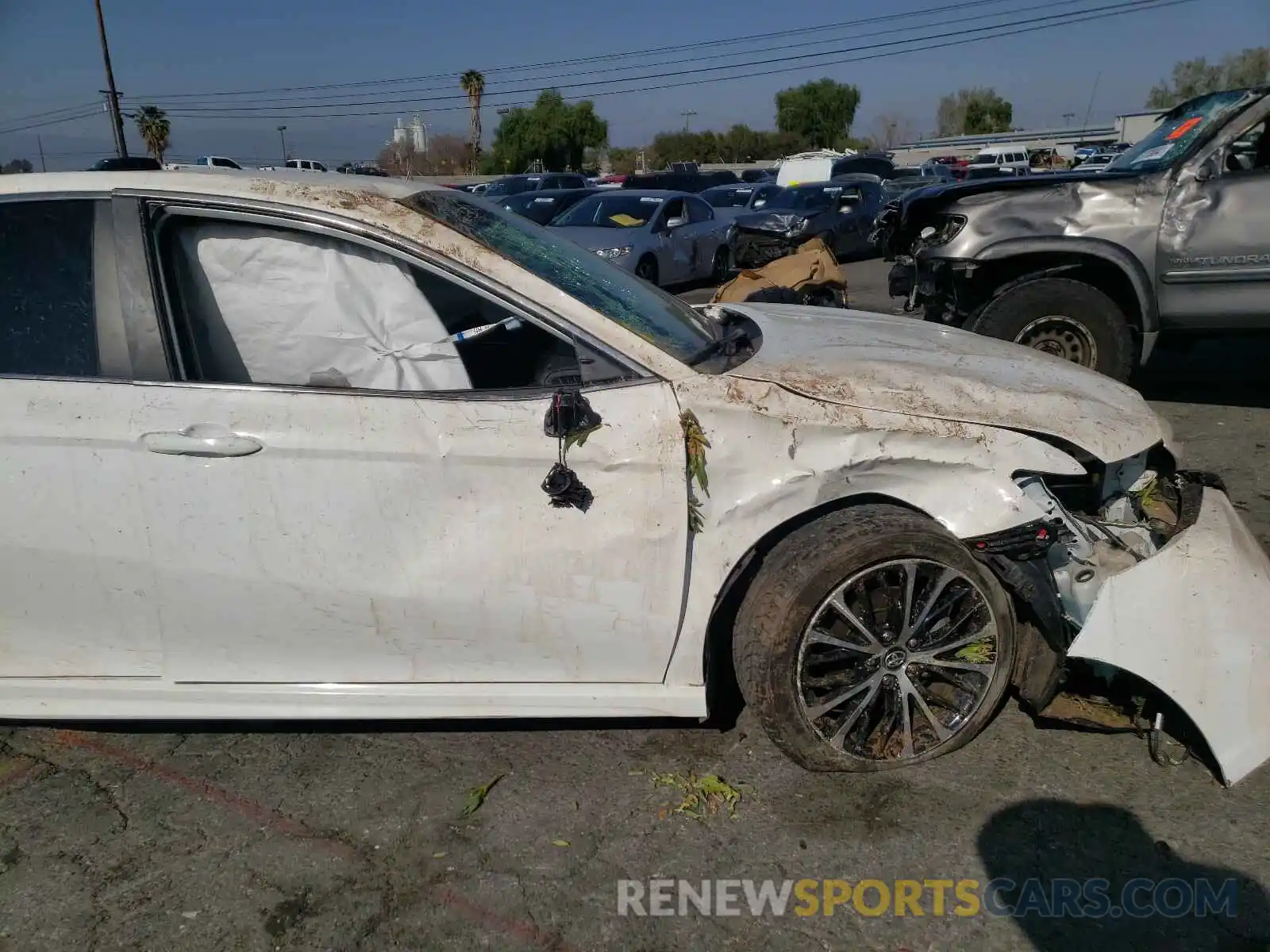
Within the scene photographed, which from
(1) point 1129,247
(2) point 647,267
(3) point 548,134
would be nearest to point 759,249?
(2) point 647,267

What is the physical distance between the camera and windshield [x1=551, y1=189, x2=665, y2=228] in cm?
1371

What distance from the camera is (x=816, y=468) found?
2.72 m

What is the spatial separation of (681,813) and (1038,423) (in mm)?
1546

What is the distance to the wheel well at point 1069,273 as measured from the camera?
6215 millimetres

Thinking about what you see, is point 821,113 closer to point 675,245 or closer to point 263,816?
point 675,245

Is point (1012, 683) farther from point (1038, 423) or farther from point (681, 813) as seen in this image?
point (681, 813)

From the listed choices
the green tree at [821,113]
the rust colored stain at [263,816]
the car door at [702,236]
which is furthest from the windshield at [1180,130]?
the green tree at [821,113]

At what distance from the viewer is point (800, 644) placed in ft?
9.21

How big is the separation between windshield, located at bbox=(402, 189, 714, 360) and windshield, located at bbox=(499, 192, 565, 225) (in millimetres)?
12499

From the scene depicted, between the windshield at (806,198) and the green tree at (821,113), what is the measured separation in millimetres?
74233

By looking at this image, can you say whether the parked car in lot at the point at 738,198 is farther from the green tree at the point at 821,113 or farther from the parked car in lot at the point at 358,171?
the green tree at the point at 821,113

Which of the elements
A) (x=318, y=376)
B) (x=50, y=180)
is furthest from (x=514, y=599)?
(x=50, y=180)

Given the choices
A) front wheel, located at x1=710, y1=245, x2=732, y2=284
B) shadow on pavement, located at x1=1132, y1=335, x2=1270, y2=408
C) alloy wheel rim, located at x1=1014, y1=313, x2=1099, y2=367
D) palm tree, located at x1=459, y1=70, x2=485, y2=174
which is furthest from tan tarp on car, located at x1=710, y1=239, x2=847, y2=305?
palm tree, located at x1=459, y1=70, x2=485, y2=174

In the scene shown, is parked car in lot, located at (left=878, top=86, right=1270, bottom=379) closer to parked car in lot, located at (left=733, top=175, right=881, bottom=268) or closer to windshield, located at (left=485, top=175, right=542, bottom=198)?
parked car in lot, located at (left=733, top=175, right=881, bottom=268)
